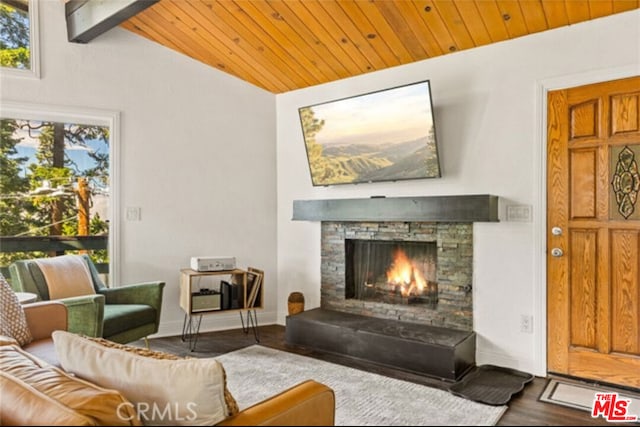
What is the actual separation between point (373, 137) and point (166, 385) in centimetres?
287

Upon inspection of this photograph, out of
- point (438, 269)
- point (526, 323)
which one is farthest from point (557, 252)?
point (438, 269)

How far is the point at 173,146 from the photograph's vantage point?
13.4ft

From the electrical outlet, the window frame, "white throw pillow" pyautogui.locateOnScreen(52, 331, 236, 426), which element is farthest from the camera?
the window frame

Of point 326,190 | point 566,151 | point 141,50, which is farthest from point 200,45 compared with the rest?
point 566,151

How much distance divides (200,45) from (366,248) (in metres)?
2.38

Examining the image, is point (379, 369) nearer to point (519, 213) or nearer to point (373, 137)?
point (519, 213)

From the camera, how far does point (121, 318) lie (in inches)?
121

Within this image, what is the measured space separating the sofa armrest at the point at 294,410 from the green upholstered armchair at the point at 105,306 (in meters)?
1.95

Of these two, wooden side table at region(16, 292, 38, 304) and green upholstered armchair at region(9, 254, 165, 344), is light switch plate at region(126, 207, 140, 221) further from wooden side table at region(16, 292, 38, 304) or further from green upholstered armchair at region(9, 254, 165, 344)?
wooden side table at region(16, 292, 38, 304)

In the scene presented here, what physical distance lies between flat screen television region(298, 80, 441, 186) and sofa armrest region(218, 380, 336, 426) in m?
2.40

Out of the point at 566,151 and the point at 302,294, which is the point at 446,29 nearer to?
the point at 566,151

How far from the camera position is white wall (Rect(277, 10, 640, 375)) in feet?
9.45

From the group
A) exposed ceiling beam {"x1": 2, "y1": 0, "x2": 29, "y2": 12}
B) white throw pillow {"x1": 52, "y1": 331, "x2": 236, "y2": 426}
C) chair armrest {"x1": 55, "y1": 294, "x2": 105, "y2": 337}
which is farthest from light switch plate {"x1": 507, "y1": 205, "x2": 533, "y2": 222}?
exposed ceiling beam {"x1": 2, "y1": 0, "x2": 29, "y2": 12}

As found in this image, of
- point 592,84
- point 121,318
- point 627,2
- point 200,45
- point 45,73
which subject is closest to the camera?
point 627,2
